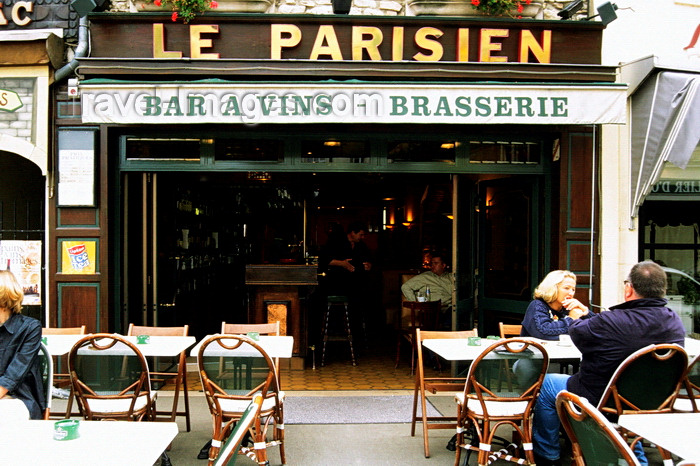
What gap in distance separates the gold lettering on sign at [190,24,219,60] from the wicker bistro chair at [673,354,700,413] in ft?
17.3

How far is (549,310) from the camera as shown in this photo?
197 inches

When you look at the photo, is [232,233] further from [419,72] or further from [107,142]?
[419,72]

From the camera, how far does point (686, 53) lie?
7.04 meters

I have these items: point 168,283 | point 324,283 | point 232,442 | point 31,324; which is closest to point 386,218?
point 324,283

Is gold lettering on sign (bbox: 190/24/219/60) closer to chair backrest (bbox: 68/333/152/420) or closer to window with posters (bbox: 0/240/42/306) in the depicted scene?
window with posters (bbox: 0/240/42/306)

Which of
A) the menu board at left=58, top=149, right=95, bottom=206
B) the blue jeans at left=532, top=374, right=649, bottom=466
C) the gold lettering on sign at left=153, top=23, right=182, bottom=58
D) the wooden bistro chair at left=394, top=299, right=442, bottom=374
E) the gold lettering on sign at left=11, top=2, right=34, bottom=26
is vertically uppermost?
the gold lettering on sign at left=11, top=2, right=34, bottom=26

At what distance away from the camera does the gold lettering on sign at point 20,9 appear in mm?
6759

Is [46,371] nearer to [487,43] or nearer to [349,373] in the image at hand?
[349,373]

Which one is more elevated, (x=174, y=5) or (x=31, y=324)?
(x=174, y=5)

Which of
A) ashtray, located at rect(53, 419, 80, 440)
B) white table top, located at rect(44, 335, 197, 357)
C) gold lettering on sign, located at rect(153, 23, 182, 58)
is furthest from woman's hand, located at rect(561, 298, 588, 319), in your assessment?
gold lettering on sign, located at rect(153, 23, 182, 58)

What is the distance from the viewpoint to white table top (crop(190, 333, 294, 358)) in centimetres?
424

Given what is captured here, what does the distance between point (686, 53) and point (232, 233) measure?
7.72m

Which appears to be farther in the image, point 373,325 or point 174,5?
point 373,325

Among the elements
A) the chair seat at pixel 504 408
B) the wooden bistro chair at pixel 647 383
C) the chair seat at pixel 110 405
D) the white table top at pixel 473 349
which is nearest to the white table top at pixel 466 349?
the white table top at pixel 473 349
